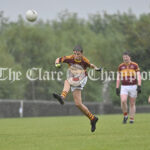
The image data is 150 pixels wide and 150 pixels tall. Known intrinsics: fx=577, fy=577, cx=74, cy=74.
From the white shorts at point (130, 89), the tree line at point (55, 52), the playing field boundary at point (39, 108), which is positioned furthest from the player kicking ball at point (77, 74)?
the tree line at point (55, 52)

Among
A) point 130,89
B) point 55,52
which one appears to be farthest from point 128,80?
point 55,52

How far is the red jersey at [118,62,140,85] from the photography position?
17344 mm

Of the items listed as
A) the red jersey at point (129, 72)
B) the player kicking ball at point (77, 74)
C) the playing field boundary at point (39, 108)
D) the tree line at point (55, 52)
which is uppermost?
the tree line at point (55, 52)

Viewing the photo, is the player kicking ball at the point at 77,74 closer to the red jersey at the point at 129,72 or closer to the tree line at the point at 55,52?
the red jersey at the point at 129,72

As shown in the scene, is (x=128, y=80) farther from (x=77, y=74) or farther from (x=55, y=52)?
(x=55, y=52)

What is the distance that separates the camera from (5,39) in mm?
56094

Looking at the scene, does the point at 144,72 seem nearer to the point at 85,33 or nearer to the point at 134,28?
the point at 134,28

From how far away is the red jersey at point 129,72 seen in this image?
56.9 ft

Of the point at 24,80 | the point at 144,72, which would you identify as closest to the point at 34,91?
the point at 24,80

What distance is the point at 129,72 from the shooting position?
17.4 metres

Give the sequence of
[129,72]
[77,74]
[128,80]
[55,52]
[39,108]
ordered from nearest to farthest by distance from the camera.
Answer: [77,74] → [129,72] → [128,80] → [39,108] → [55,52]

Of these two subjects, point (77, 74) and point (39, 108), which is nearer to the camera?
point (77, 74)

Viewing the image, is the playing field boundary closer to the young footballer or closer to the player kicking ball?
the young footballer

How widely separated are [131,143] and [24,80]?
102ft
